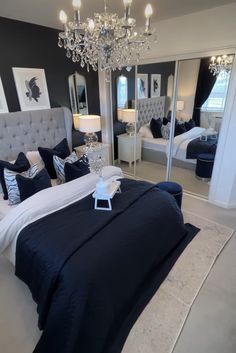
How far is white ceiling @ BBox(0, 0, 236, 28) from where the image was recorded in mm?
2211

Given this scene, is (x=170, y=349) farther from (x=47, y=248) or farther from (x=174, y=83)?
(x=174, y=83)

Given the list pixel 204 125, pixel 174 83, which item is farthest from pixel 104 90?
pixel 204 125

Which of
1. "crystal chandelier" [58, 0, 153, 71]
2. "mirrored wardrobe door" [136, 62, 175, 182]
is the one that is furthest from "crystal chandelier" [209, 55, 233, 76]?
"crystal chandelier" [58, 0, 153, 71]

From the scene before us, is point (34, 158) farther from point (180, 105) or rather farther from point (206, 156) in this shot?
point (206, 156)

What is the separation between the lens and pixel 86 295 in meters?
1.29

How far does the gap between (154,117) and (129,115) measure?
0.48 m

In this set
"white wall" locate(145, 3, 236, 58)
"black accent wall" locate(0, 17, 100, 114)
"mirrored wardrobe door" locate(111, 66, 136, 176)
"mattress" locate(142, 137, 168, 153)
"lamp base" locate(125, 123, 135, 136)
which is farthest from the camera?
"lamp base" locate(125, 123, 135, 136)

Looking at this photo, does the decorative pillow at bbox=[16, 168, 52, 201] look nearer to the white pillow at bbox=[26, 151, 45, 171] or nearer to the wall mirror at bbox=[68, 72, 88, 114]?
A: the white pillow at bbox=[26, 151, 45, 171]

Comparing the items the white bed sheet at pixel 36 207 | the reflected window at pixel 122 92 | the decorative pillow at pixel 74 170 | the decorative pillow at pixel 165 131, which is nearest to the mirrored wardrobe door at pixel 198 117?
the decorative pillow at pixel 165 131

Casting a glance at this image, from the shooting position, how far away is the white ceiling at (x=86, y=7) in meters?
2.21

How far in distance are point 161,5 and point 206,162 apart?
2.15 metres

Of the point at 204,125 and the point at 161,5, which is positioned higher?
the point at 161,5

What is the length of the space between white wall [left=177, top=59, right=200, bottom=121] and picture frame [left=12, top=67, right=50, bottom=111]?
2045 millimetres

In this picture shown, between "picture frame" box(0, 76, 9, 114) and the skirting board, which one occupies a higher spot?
"picture frame" box(0, 76, 9, 114)
